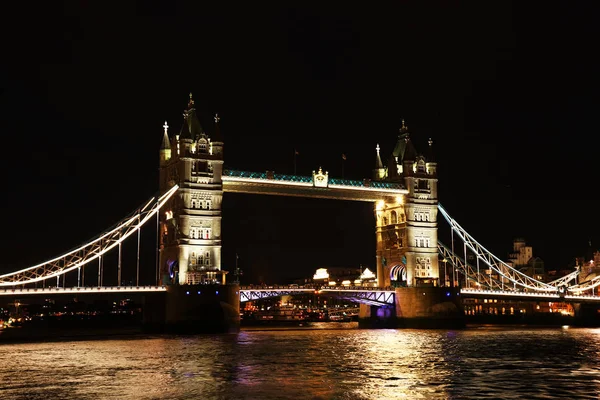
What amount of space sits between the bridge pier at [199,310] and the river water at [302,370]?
46.4 ft

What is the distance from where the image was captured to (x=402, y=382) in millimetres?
35344

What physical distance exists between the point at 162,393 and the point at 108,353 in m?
21.0

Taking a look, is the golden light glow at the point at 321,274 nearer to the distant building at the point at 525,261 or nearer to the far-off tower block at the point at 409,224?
the distant building at the point at 525,261

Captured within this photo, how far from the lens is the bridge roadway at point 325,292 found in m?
72.9

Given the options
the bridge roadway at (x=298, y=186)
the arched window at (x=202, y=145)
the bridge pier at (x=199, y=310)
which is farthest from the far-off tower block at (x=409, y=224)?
the arched window at (x=202, y=145)

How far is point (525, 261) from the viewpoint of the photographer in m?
165

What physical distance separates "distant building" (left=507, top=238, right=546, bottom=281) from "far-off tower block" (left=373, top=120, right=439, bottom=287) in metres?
58.3

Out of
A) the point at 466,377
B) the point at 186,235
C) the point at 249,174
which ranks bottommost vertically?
the point at 466,377

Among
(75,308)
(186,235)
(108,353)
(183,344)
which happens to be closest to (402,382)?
(108,353)

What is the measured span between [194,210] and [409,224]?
92.4 ft

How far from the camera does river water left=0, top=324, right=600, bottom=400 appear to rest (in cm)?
3262

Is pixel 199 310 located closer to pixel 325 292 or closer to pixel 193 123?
pixel 325 292

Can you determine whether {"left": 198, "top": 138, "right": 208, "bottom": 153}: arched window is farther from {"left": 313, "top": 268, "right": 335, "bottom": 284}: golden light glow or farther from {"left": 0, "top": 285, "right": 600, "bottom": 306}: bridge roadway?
{"left": 313, "top": 268, "right": 335, "bottom": 284}: golden light glow

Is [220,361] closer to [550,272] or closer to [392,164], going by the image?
[392,164]
